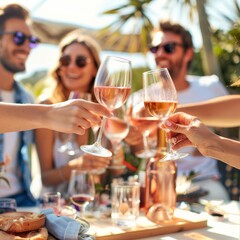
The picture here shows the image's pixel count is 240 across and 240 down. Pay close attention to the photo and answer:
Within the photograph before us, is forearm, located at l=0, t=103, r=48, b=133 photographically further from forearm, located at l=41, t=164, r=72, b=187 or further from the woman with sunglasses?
the woman with sunglasses

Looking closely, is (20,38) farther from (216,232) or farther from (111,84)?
(216,232)

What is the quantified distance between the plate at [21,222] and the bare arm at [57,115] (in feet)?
0.98

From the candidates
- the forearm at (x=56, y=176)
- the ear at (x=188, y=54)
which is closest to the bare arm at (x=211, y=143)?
the forearm at (x=56, y=176)

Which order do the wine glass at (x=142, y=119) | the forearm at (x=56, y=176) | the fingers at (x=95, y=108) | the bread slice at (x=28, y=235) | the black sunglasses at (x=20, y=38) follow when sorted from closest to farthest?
the bread slice at (x=28, y=235) < the fingers at (x=95, y=108) < the wine glass at (x=142, y=119) < the forearm at (x=56, y=176) < the black sunglasses at (x=20, y=38)

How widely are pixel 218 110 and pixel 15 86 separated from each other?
1.70 meters

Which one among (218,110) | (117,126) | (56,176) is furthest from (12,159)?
(218,110)

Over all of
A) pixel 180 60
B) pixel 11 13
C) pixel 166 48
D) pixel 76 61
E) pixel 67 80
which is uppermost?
pixel 11 13

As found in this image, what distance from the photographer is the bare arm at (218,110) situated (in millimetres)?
2004

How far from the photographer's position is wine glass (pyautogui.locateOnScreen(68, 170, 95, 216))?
1.70 m

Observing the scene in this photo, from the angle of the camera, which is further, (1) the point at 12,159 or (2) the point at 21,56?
(2) the point at 21,56

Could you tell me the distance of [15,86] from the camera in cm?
306

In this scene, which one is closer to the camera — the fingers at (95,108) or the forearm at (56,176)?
the fingers at (95,108)

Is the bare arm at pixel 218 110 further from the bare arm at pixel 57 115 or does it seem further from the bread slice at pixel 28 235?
the bread slice at pixel 28 235

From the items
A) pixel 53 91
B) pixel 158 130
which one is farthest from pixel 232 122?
pixel 53 91
